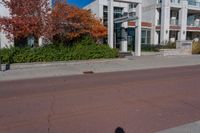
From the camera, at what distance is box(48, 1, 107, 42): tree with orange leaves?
18469 mm

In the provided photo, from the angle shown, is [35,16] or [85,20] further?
[85,20]

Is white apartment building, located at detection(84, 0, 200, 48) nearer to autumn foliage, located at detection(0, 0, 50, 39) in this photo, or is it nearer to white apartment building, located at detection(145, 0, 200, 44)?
white apartment building, located at detection(145, 0, 200, 44)

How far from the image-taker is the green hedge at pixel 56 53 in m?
17.2

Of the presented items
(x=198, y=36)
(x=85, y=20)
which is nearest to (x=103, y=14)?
(x=85, y=20)

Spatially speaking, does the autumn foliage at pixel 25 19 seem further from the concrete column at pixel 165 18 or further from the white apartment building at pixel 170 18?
the concrete column at pixel 165 18

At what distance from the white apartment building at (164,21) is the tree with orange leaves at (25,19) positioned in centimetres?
1685

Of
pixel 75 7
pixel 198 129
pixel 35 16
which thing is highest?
pixel 75 7

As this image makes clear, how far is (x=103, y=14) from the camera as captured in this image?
32.9m

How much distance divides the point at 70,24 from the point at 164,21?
22.3m

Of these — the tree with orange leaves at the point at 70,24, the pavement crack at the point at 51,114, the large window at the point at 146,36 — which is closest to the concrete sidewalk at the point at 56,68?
the tree with orange leaves at the point at 70,24

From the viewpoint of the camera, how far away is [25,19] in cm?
1700

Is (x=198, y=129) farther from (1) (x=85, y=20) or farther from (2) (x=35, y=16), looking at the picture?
(1) (x=85, y=20)

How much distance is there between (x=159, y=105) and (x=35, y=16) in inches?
533

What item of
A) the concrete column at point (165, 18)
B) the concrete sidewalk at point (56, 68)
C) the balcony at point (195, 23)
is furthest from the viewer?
the balcony at point (195, 23)
